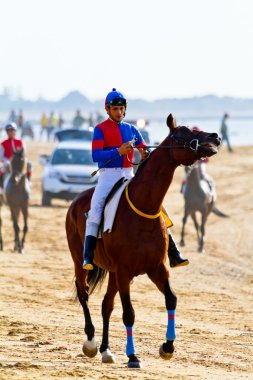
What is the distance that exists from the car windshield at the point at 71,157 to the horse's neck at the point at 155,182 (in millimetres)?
22227

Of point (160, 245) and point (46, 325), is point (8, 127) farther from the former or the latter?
point (160, 245)

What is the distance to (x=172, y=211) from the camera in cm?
3256

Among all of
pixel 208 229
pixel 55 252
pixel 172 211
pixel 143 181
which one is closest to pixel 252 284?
pixel 55 252

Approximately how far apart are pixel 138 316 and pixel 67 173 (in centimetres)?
1819

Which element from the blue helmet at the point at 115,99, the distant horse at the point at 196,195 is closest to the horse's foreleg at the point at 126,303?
the blue helmet at the point at 115,99

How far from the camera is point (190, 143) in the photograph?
10430mm

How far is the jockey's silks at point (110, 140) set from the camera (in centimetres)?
1126

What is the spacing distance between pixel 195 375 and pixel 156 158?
6.85 feet

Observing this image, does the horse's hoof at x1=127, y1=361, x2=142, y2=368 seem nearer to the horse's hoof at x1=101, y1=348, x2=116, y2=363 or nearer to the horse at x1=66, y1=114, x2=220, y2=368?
the horse at x1=66, y1=114, x2=220, y2=368

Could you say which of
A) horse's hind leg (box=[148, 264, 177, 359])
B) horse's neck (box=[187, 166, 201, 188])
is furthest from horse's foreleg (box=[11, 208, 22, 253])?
horse's hind leg (box=[148, 264, 177, 359])

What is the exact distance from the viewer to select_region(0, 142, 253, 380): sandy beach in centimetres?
1044

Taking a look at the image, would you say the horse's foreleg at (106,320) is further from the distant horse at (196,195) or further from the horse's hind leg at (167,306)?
the distant horse at (196,195)

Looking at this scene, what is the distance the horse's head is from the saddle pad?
734 millimetres

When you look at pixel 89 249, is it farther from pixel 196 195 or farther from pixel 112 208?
pixel 196 195
